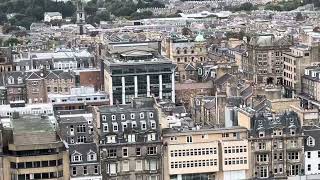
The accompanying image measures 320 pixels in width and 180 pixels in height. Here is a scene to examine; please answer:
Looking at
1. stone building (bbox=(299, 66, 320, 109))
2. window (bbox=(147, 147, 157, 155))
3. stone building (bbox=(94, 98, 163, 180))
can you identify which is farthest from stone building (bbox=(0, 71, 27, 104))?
window (bbox=(147, 147, 157, 155))

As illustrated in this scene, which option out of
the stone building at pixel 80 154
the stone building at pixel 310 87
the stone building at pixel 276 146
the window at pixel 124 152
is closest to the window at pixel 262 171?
the stone building at pixel 276 146

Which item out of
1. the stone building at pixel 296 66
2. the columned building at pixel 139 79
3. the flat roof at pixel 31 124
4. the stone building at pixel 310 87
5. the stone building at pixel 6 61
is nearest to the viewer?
the flat roof at pixel 31 124

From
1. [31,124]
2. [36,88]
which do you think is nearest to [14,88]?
[36,88]

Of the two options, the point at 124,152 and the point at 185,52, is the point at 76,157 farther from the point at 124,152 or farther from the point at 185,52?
the point at 185,52

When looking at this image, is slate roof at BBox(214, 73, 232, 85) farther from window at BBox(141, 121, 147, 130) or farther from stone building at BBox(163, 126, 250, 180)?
window at BBox(141, 121, 147, 130)

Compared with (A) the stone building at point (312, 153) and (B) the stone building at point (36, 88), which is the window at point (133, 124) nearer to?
(A) the stone building at point (312, 153)
